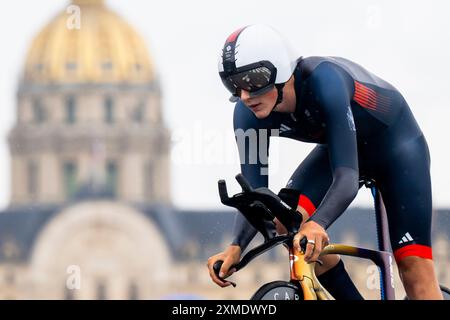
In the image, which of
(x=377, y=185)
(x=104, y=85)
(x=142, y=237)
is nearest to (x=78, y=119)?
(x=104, y=85)

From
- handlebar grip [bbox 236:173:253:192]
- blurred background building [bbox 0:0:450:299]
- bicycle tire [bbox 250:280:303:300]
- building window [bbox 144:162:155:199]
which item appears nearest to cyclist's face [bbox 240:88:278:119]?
handlebar grip [bbox 236:173:253:192]

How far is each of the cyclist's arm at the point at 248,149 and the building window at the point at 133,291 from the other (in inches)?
5697

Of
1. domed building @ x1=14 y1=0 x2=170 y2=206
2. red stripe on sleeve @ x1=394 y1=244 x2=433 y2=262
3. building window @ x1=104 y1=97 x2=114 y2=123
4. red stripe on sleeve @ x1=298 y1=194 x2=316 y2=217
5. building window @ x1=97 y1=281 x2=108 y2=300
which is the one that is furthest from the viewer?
building window @ x1=104 y1=97 x2=114 y2=123

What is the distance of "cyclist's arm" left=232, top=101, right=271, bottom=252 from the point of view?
7.59m

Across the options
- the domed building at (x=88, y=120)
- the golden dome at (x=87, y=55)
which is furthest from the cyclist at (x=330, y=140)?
the golden dome at (x=87, y=55)

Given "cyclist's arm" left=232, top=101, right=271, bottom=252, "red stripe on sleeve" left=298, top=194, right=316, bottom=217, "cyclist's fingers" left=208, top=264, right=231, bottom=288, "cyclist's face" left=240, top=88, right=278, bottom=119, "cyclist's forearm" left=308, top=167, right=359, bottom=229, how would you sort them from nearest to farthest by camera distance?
1. "cyclist's forearm" left=308, top=167, right=359, bottom=229
2. "cyclist's face" left=240, top=88, right=278, bottom=119
3. "cyclist's fingers" left=208, top=264, right=231, bottom=288
4. "cyclist's arm" left=232, top=101, right=271, bottom=252
5. "red stripe on sleeve" left=298, top=194, right=316, bottom=217

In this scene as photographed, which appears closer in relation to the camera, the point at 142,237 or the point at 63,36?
the point at 142,237

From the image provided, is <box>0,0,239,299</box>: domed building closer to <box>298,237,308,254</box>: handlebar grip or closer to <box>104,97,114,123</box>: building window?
<box>104,97,114,123</box>: building window

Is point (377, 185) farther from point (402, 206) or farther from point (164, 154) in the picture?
point (164, 154)

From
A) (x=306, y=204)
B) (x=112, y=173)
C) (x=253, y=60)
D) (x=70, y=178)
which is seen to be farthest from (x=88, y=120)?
(x=253, y=60)

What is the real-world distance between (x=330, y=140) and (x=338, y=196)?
0.27 metres

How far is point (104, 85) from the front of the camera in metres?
168
